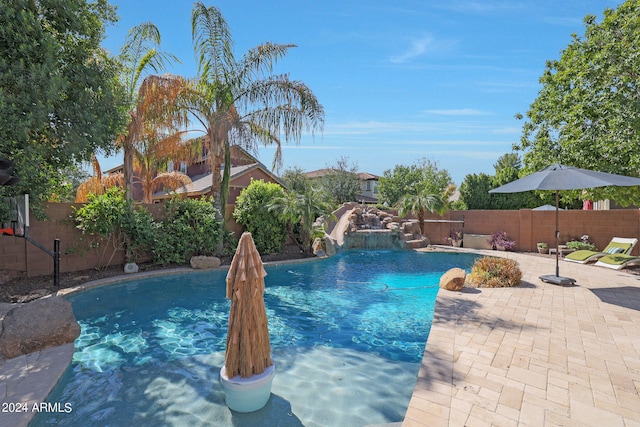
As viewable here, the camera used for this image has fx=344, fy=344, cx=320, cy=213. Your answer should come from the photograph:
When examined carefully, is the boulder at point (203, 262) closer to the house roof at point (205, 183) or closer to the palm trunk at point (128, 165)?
the palm trunk at point (128, 165)

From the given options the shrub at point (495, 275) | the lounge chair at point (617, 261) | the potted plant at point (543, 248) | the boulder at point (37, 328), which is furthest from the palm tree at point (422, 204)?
the boulder at point (37, 328)

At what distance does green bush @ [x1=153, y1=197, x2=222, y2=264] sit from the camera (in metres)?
12.0

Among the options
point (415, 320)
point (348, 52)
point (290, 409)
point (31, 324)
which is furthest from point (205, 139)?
point (290, 409)

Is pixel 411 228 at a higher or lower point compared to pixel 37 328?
higher

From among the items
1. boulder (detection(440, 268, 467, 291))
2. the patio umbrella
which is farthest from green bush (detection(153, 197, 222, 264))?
the patio umbrella

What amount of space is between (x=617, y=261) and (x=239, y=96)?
47.4ft

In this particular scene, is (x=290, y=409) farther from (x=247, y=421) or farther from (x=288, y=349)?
(x=288, y=349)

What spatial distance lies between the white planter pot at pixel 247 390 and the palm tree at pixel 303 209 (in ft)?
35.6

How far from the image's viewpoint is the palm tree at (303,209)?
48.1ft

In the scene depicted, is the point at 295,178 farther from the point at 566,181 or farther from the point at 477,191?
the point at 566,181

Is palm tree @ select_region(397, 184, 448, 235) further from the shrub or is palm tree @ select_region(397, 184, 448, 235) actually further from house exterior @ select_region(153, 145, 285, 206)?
the shrub

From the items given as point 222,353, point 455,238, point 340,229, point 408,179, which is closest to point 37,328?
point 222,353

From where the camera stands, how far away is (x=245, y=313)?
141 inches

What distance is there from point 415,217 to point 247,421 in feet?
66.8
